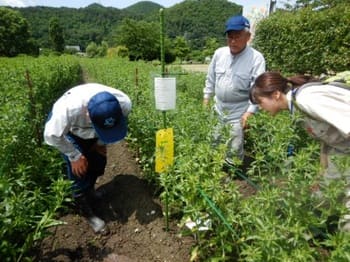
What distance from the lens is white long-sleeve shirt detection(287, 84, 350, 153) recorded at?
84.8 inches

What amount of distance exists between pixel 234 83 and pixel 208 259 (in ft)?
7.16

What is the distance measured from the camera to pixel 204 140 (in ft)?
9.86

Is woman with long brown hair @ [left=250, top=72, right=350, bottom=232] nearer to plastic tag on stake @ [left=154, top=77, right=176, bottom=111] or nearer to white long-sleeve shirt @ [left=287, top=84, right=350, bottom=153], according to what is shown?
white long-sleeve shirt @ [left=287, top=84, right=350, bottom=153]

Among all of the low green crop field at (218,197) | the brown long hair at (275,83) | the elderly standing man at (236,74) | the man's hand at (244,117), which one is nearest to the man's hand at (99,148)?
the low green crop field at (218,197)

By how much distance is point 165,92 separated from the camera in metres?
2.78

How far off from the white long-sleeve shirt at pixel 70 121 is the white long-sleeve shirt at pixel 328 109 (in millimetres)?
1749

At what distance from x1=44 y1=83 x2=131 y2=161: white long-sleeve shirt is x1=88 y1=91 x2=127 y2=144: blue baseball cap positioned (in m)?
0.24

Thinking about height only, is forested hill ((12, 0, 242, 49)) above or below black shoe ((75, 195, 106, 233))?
above

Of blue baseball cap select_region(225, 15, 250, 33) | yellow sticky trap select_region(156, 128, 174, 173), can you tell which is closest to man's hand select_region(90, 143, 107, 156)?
yellow sticky trap select_region(156, 128, 174, 173)

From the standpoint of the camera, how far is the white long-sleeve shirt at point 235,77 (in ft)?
12.7

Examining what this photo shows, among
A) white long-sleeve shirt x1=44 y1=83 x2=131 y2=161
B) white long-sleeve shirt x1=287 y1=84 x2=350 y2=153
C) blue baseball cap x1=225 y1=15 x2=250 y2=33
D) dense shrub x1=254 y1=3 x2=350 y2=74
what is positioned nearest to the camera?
white long-sleeve shirt x1=287 y1=84 x2=350 y2=153

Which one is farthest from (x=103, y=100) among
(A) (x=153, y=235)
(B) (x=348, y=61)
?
(B) (x=348, y=61)

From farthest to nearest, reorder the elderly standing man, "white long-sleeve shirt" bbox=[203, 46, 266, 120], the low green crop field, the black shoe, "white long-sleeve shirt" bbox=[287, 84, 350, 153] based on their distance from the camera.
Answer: "white long-sleeve shirt" bbox=[203, 46, 266, 120] < the elderly standing man < the black shoe < "white long-sleeve shirt" bbox=[287, 84, 350, 153] < the low green crop field

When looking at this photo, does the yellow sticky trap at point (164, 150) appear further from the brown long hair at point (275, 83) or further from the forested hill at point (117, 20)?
the forested hill at point (117, 20)
